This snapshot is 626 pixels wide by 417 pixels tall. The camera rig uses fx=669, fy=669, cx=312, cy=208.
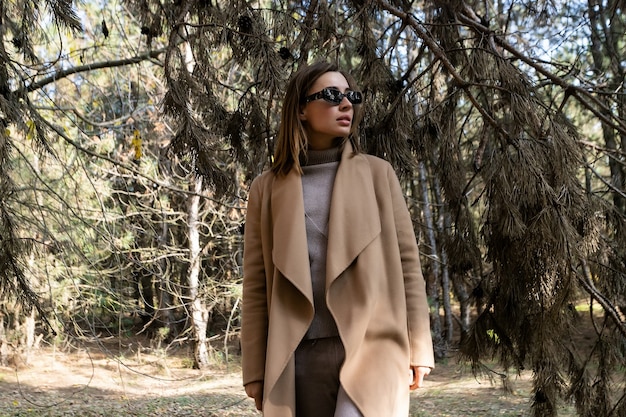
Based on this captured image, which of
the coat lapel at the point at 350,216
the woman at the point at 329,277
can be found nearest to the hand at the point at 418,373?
the woman at the point at 329,277

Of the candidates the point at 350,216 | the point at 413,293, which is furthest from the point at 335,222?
the point at 413,293

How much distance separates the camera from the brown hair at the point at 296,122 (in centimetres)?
185

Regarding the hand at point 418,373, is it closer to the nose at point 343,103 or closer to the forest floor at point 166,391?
the nose at point 343,103

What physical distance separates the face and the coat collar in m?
0.08

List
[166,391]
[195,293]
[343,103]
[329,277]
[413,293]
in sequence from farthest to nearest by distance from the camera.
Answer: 1. [195,293]
2. [166,391]
3. [343,103]
4. [413,293]
5. [329,277]

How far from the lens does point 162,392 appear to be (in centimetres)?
945

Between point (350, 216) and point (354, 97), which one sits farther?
point (354, 97)

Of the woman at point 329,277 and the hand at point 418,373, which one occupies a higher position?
the woman at point 329,277

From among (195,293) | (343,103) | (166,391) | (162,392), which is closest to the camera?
→ (343,103)

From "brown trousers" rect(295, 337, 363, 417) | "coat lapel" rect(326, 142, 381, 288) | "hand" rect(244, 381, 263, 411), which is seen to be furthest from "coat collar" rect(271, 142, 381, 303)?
"hand" rect(244, 381, 263, 411)

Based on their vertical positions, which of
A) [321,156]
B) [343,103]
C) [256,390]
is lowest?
[256,390]

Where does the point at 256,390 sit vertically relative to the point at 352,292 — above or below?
below

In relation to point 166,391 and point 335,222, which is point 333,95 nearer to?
point 335,222

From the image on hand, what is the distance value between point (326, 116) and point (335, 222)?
32 centimetres
